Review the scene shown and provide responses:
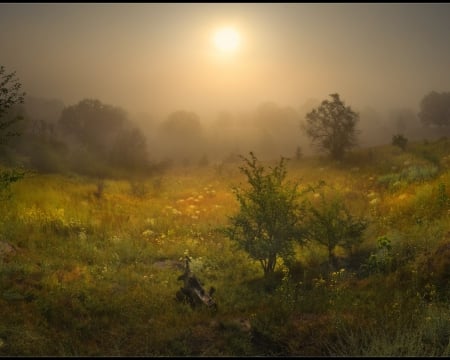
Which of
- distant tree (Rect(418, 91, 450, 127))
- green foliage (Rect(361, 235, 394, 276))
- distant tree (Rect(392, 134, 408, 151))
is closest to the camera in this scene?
green foliage (Rect(361, 235, 394, 276))

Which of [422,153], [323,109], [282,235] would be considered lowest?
[282,235]

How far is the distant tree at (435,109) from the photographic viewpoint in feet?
209

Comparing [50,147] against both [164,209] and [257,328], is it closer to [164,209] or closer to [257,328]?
[164,209]

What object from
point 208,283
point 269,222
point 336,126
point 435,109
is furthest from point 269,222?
point 435,109

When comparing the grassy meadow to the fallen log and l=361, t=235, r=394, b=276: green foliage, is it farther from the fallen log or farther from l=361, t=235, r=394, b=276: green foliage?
the fallen log

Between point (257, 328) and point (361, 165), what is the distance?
2431 centimetres

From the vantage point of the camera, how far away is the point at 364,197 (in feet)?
69.2

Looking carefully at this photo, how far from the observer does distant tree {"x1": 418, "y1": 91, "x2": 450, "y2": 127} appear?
209 feet

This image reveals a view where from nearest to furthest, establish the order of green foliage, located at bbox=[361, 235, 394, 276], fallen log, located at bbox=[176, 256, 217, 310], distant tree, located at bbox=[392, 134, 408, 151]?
fallen log, located at bbox=[176, 256, 217, 310], green foliage, located at bbox=[361, 235, 394, 276], distant tree, located at bbox=[392, 134, 408, 151]

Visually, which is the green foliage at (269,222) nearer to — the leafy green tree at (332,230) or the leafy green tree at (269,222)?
the leafy green tree at (269,222)

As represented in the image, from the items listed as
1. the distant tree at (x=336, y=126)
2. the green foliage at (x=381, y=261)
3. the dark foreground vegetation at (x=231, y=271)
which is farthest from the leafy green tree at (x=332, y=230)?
the distant tree at (x=336, y=126)

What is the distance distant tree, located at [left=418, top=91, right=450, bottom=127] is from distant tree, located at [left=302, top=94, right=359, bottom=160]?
122 feet

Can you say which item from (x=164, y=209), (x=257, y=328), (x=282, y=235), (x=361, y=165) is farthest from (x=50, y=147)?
(x=257, y=328)

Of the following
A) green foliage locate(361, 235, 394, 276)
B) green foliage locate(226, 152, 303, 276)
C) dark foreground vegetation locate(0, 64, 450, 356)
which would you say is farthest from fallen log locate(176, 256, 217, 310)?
green foliage locate(361, 235, 394, 276)
